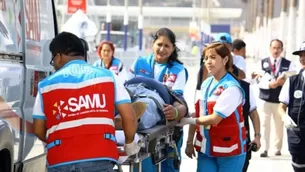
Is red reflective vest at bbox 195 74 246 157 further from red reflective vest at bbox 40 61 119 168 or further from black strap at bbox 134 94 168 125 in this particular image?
red reflective vest at bbox 40 61 119 168

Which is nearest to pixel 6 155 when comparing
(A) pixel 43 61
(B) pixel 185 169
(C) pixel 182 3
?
(A) pixel 43 61

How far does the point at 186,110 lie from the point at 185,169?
438 cm

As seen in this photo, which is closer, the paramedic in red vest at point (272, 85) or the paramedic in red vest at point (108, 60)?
the paramedic in red vest at point (108, 60)

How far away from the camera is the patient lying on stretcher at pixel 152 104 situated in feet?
19.6

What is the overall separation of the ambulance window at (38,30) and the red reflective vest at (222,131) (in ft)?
4.65

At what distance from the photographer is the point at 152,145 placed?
5961 millimetres

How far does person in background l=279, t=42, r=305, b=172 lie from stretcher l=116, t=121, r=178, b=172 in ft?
4.55

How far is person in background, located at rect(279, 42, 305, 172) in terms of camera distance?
25.2 feet

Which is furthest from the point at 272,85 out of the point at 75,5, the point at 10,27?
the point at 75,5

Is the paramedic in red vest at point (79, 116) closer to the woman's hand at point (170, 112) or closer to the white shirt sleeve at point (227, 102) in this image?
the woman's hand at point (170, 112)

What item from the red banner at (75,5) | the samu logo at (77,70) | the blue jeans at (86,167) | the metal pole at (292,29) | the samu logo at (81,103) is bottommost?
the metal pole at (292,29)

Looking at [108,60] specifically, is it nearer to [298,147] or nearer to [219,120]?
[298,147]

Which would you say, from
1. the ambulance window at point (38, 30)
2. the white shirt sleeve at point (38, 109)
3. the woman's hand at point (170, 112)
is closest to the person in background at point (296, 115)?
the woman's hand at point (170, 112)

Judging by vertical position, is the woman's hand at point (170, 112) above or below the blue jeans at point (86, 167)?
above
